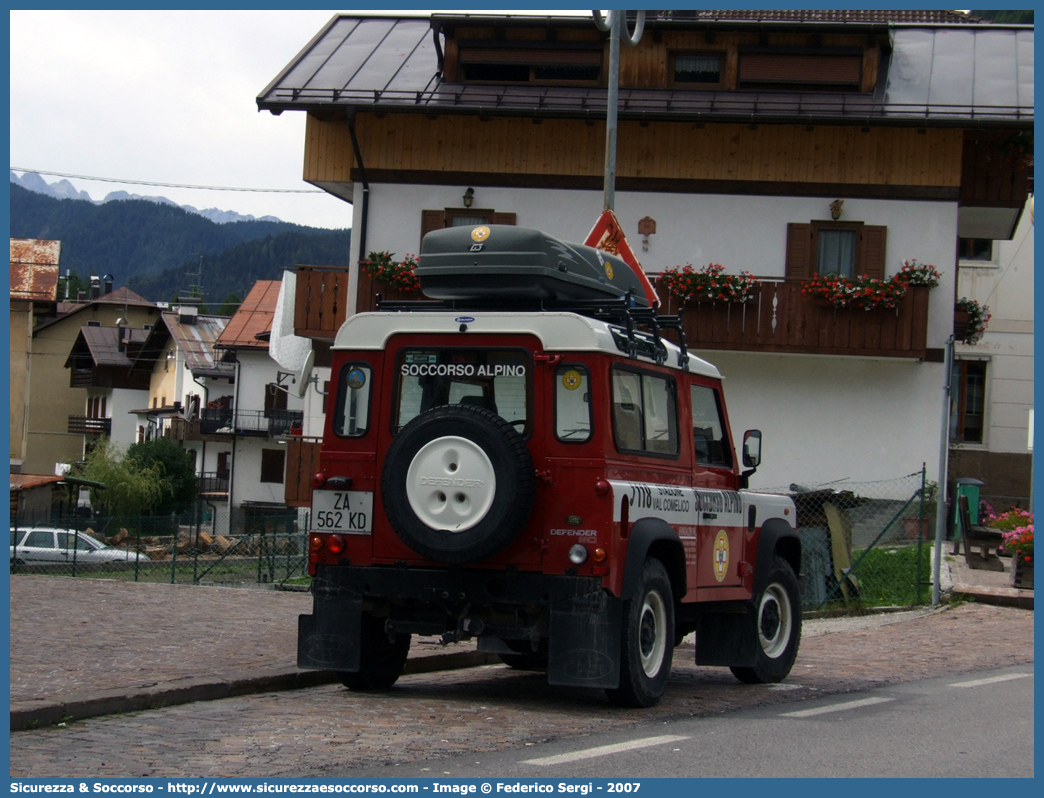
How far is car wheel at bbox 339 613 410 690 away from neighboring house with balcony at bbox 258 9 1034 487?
16789 mm

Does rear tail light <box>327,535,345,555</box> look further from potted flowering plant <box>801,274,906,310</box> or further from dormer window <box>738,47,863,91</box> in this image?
dormer window <box>738,47,863,91</box>

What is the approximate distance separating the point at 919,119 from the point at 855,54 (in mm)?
2434

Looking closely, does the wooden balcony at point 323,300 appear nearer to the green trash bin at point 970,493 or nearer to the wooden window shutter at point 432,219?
the wooden window shutter at point 432,219

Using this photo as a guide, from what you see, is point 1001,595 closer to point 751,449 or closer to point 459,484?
point 751,449

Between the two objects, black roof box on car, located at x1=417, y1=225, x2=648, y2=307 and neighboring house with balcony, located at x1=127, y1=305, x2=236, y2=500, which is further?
neighboring house with balcony, located at x1=127, y1=305, x2=236, y2=500

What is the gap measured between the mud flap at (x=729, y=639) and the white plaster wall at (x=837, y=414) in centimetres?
1531

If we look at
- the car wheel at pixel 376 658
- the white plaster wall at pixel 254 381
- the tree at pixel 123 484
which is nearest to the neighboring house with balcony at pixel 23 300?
the tree at pixel 123 484

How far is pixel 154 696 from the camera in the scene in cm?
867

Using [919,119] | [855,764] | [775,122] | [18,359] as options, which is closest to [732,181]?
[775,122]

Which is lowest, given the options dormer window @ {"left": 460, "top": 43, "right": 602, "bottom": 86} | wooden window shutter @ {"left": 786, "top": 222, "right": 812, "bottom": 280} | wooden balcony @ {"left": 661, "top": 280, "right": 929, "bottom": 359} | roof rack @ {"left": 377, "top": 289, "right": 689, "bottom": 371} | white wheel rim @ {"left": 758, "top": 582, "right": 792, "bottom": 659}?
white wheel rim @ {"left": 758, "top": 582, "right": 792, "bottom": 659}

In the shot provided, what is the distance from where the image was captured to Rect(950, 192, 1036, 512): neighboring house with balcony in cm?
3375

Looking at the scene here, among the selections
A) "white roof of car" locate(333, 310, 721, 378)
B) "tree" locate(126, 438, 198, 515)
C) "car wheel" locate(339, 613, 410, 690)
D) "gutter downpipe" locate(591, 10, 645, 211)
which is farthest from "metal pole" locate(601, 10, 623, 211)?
"tree" locate(126, 438, 198, 515)

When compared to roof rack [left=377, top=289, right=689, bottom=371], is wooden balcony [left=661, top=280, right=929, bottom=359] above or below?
above

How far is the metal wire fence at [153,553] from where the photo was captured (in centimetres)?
2503
